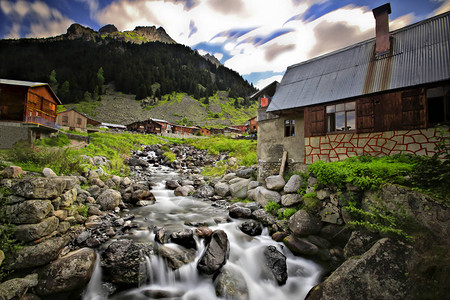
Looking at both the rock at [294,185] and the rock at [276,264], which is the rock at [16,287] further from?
the rock at [294,185]

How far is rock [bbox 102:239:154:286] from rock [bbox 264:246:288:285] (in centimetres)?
466

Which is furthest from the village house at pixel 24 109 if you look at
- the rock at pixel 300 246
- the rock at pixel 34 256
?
the rock at pixel 300 246

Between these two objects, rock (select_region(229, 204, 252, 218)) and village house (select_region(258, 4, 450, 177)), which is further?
rock (select_region(229, 204, 252, 218))

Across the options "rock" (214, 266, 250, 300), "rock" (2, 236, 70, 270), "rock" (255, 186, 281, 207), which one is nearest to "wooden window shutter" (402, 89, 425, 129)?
"rock" (255, 186, 281, 207)

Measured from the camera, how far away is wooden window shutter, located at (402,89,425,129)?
897 centimetres

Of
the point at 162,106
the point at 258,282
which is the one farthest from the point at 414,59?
the point at 162,106

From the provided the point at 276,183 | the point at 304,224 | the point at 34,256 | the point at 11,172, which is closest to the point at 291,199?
the point at 276,183

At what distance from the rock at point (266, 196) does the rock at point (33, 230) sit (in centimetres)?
1027

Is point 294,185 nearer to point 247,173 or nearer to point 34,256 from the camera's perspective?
point 247,173

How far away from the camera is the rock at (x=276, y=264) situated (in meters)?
6.87

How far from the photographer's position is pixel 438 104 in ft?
29.2

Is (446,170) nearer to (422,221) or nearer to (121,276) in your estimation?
(422,221)

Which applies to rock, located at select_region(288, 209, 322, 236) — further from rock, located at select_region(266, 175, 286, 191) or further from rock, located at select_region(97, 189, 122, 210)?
rock, located at select_region(97, 189, 122, 210)

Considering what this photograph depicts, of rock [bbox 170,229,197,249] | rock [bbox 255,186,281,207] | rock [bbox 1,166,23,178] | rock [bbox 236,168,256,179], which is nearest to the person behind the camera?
rock [bbox 1,166,23,178]
